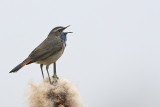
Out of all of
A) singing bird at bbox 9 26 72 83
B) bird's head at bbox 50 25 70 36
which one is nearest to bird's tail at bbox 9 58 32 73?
singing bird at bbox 9 26 72 83

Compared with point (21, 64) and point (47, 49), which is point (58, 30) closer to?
point (47, 49)

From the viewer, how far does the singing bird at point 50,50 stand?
4.92 metres

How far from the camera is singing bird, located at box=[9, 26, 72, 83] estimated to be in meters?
4.92

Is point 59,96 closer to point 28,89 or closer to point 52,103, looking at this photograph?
point 52,103

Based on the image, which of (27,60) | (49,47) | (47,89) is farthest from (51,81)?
(49,47)

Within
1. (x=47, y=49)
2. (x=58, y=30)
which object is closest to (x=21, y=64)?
(x=47, y=49)

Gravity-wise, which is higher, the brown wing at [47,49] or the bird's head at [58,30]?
the bird's head at [58,30]

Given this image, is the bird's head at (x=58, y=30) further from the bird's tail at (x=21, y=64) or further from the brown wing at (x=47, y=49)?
the bird's tail at (x=21, y=64)

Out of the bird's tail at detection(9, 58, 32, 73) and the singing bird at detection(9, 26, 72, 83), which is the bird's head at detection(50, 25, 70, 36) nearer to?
the singing bird at detection(9, 26, 72, 83)

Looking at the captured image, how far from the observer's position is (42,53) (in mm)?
5113

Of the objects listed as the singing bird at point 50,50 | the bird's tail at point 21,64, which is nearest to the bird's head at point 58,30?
the singing bird at point 50,50

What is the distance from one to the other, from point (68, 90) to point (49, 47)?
7.67ft

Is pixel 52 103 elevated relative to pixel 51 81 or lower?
lower

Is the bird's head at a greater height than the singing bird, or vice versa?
the bird's head
